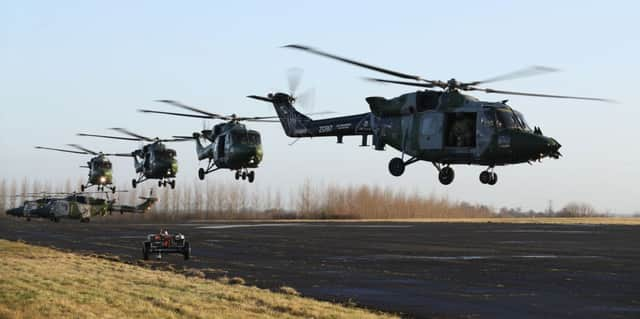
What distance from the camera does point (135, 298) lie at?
22734mm

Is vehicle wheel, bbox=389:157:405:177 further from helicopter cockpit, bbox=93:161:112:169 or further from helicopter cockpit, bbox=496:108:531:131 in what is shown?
helicopter cockpit, bbox=93:161:112:169

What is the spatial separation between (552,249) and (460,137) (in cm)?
1258

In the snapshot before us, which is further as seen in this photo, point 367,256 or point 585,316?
point 367,256

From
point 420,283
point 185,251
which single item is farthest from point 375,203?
point 420,283

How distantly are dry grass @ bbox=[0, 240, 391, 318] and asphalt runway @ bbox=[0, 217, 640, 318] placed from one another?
5.78ft

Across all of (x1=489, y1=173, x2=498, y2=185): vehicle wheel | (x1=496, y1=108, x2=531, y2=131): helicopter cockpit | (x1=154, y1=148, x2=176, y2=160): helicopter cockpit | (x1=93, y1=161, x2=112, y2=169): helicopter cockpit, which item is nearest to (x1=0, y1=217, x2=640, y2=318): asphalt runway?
(x1=489, y1=173, x2=498, y2=185): vehicle wheel

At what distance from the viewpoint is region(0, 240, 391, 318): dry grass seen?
2016 cm

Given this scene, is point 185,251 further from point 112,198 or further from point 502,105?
point 112,198

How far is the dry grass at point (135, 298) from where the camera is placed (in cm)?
2016

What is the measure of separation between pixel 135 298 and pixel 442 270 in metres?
12.8

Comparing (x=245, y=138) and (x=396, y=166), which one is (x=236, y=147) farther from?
(x=396, y=166)

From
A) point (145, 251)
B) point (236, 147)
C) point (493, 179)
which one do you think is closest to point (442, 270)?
point (493, 179)

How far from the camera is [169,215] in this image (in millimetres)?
140875

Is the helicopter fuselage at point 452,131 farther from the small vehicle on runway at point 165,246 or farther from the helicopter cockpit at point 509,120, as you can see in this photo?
the small vehicle on runway at point 165,246
